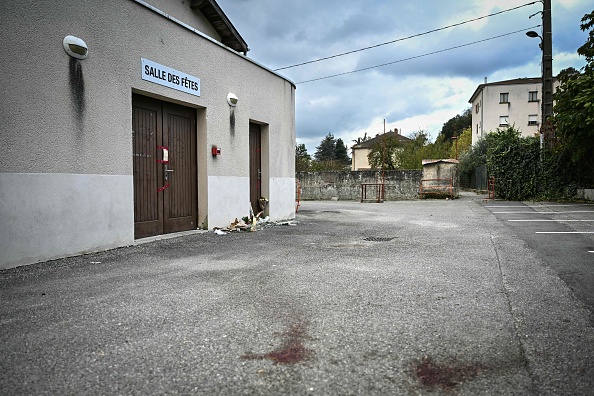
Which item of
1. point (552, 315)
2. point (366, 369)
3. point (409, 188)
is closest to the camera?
point (366, 369)

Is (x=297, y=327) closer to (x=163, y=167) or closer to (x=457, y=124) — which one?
(x=163, y=167)

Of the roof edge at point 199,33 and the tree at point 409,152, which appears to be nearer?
the roof edge at point 199,33

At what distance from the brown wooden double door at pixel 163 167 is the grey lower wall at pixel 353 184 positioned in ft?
53.0

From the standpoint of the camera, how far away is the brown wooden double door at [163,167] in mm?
7008

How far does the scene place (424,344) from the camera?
2541 mm

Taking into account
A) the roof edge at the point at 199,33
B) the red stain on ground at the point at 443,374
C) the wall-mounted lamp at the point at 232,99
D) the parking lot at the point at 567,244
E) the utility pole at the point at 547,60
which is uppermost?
the utility pole at the point at 547,60

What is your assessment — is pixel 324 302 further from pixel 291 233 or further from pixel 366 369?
pixel 291 233

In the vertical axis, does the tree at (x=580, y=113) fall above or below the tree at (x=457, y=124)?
below

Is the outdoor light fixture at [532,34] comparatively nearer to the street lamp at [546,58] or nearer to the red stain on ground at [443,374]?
the street lamp at [546,58]

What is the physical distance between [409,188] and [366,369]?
2114 cm

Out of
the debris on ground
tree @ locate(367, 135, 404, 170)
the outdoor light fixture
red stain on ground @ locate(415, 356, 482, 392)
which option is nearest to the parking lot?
red stain on ground @ locate(415, 356, 482, 392)

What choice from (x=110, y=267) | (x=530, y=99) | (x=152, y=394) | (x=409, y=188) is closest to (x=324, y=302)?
(x=152, y=394)

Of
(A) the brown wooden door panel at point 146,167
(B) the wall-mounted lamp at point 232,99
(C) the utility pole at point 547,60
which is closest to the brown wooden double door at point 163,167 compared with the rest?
(A) the brown wooden door panel at point 146,167

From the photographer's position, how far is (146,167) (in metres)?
7.14
